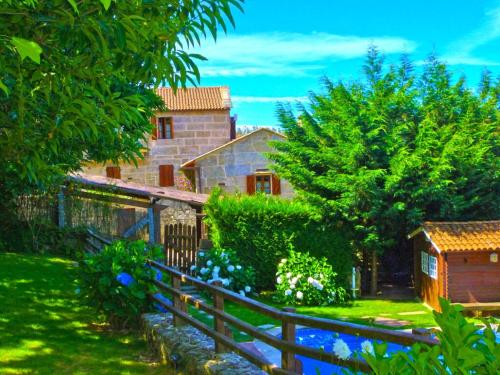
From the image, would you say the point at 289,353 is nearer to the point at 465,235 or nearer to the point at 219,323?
the point at 219,323

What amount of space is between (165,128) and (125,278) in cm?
3008

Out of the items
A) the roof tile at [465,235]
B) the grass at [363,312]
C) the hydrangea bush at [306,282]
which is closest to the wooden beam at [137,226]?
the hydrangea bush at [306,282]

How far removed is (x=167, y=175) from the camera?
127ft

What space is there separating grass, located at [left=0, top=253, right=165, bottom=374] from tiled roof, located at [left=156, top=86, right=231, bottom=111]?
24.9 m

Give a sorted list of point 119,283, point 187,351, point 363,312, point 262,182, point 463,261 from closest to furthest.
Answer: point 187,351, point 119,283, point 363,312, point 463,261, point 262,182

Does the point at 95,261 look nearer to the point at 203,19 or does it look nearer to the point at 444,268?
the point at 203,19

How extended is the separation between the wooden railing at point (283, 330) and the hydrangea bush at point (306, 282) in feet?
31.4

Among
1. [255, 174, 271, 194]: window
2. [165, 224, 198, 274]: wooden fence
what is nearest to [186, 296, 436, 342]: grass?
[165, 224, 198, 274]: wooden fence

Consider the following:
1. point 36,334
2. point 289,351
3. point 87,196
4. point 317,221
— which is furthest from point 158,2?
point 87,196

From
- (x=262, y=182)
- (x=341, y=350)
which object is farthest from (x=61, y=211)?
(x=341, y=350)

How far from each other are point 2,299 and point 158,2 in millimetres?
9254

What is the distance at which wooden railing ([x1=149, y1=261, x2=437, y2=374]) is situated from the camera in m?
4.37

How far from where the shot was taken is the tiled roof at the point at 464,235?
60.6ft

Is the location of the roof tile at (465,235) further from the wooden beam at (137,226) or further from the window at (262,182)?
the window at (262,182)
